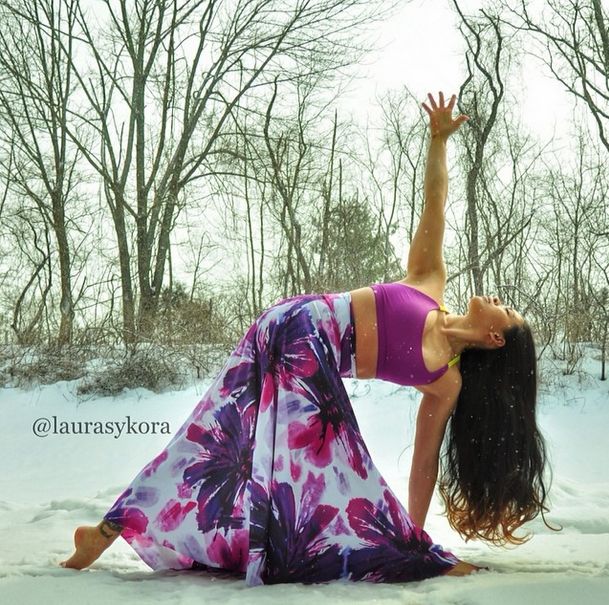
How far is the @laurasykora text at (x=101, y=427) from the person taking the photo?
634 centimetres

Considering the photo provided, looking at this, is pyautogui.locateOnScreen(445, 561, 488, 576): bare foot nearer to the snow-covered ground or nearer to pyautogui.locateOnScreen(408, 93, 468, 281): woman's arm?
the snow-covered ground

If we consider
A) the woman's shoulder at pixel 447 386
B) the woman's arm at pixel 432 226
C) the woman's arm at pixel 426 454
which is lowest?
the woman's arm at pixel 426 454

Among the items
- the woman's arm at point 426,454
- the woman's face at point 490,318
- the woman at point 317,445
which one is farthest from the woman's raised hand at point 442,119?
the woman's arm at point 426,454

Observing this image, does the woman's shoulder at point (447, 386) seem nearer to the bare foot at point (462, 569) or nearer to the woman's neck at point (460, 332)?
the woman's neck at point (460, 332)

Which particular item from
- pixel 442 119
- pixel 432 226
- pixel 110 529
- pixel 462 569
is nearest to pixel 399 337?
pixel 432 226

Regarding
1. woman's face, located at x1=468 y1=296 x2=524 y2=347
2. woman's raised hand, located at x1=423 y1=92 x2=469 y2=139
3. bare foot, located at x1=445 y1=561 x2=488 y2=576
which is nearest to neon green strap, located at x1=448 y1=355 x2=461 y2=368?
woman's face, located at x1=468 y1=296 x2=524 y2=347

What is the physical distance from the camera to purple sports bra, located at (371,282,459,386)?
2.31m

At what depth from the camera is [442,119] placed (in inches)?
108

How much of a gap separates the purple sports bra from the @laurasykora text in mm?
4266

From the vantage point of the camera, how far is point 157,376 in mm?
7156

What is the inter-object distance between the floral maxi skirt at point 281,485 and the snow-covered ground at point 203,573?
0.28 feet

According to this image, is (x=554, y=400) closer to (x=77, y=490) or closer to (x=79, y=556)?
(x=77, y=490)

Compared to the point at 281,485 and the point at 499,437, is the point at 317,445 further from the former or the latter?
the point at 499,437

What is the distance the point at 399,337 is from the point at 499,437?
1.92 ft
